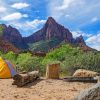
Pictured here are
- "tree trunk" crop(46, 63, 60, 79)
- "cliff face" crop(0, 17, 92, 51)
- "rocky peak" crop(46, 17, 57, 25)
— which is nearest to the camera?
"tree trunk" crop(46, 63, 60, 79)

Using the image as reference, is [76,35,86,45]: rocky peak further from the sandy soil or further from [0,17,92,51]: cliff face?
the sandy soil

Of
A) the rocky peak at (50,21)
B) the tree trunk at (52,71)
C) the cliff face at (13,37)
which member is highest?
the rocky peak at (50,21)

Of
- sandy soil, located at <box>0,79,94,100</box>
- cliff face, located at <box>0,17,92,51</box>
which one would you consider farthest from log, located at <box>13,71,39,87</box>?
cliff face, located at <box>0,17,92,51</box>

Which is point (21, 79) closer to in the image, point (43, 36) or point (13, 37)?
point (13, 37)

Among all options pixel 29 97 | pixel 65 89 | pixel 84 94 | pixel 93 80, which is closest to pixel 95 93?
pixel 84 94

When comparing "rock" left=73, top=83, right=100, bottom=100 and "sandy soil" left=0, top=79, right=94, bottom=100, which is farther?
"sandy soil" left=0, top=79, right=94, bottom=100

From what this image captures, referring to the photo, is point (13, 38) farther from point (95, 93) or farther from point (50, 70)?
point (95, 93)

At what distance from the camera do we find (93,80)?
1500 cm

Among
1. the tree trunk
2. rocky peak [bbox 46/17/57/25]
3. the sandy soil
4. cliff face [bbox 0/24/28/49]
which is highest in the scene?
rocky peak [bbox 46/17/57/25]

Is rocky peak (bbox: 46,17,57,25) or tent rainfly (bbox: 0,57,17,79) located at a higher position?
rocky peak (bbox: 46,17,57,25)

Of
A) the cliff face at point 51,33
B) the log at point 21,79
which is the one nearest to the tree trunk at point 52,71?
the log at point 21,79

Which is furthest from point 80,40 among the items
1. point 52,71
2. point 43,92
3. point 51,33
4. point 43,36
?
point 43,92

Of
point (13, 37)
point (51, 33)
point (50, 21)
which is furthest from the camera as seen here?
point (50, 21)

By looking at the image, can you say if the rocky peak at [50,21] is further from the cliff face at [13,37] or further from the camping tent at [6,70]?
the camping tent at [6,70]
